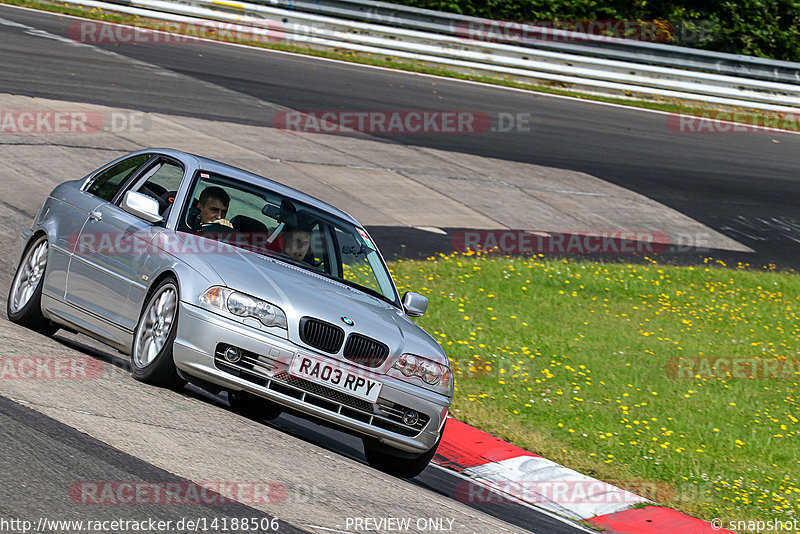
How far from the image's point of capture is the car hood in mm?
6230

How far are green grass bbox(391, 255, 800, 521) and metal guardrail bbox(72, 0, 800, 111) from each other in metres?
12.7

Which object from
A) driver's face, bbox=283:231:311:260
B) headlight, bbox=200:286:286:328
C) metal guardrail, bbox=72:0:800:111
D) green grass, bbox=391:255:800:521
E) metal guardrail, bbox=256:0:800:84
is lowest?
green grass, bbox=391:255:800:521

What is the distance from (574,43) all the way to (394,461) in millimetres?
22369

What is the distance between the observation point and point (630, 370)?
10.5 meters

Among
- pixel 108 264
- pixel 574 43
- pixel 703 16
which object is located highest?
pixel 703 16

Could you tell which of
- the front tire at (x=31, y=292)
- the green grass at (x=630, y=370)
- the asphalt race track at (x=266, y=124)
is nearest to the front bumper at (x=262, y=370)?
the asphalt race track at (x=266, y=124)

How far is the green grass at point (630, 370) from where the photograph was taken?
8.02 meters

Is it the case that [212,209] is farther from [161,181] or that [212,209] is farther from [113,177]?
[113,177]

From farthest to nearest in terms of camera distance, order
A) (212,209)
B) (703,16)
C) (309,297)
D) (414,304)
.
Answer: (703,16) → (414,304) → (212,209) → (309,297)

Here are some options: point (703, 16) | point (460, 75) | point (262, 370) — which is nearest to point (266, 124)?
point (460, 75)

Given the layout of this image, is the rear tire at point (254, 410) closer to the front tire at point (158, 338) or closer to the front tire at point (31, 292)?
the front tire at point (158, 338)

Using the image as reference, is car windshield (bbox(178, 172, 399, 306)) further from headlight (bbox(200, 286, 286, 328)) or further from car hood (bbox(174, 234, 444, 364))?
headlight (bbox(200, 286, 286, 328))

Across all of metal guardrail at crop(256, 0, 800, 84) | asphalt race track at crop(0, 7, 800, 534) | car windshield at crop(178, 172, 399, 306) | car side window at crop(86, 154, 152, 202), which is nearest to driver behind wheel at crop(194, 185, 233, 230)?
car windshield at crop(178, 172, 399, 306)

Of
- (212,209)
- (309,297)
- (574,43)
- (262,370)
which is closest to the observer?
(262,370)
